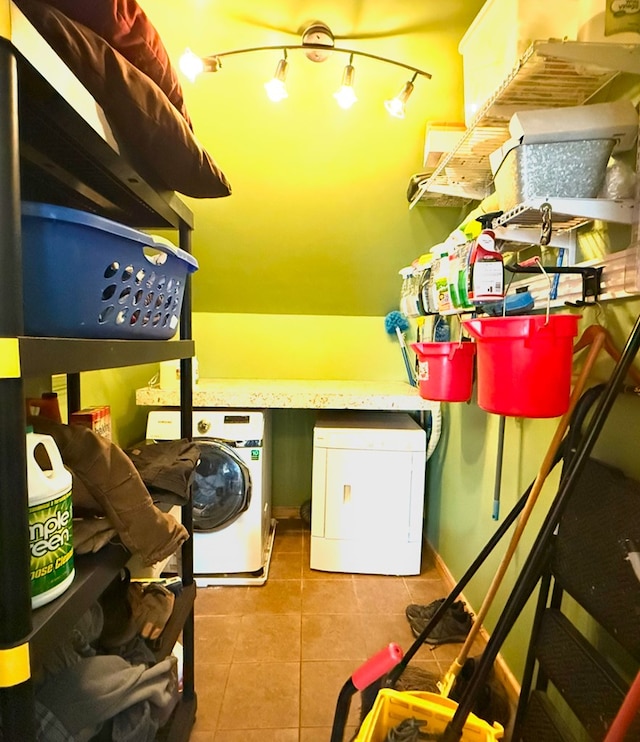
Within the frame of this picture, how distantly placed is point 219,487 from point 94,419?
1125 mm

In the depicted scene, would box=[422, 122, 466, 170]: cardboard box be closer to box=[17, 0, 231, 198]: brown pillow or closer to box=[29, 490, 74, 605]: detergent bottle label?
box=[17, 0, 231, 198]: brown pillow

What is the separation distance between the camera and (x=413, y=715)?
1134 millimetres

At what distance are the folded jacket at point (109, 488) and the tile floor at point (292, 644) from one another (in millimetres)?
896

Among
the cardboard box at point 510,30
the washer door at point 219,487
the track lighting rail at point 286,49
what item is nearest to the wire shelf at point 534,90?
the cardboard box at point 510,30

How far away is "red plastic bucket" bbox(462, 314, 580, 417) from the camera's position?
103 centimetres

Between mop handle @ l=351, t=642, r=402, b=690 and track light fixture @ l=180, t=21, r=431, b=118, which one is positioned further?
track light fixture @ l=180, t=21, r=431, b=118

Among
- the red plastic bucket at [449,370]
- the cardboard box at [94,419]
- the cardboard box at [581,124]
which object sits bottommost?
the cardboard box at [94,419]

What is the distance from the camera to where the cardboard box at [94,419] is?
134 centimetres

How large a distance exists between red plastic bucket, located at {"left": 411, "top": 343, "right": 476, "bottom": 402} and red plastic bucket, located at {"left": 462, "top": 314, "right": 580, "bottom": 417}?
55cm

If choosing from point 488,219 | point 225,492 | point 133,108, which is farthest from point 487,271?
point 225,492

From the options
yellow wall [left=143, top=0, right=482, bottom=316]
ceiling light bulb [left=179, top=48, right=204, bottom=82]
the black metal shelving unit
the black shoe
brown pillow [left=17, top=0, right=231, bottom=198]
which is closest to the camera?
the black metal shelving unit

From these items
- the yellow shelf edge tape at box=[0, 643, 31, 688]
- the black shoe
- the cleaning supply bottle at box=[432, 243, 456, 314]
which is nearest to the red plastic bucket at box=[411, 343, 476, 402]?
the cleaning supply bottle at box=[432, 243, 456, 314]

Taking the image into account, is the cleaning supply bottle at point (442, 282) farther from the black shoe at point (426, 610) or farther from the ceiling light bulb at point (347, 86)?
the black shoe at point (426, 610)

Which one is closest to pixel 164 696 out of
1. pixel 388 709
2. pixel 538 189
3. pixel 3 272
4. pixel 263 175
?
pixel 388 709
